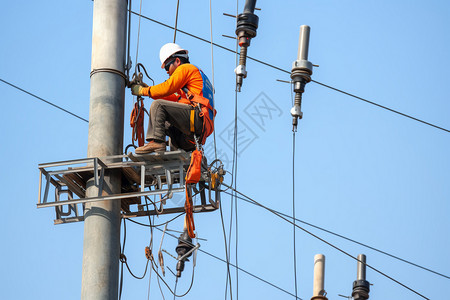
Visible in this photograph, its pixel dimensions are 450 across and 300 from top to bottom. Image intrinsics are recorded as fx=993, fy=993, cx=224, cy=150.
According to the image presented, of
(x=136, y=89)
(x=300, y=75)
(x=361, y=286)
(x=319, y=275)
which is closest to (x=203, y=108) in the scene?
(x=136, y=89)

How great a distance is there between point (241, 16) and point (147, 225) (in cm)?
296

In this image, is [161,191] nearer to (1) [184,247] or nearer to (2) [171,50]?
(2) [171,50]

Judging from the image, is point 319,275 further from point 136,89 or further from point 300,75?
point 136,89

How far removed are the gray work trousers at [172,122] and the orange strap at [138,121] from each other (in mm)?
451

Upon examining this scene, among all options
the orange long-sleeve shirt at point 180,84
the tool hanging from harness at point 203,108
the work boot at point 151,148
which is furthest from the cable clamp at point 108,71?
the work boot at point 151,148

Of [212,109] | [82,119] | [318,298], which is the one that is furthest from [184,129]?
[82,119]

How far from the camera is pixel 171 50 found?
12.3 metres

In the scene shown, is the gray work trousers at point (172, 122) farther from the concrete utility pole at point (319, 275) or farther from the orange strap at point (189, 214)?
the concrete utility pole at point (319, 275)

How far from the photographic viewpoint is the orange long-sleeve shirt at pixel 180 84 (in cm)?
1186

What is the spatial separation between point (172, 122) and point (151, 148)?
0.56 m

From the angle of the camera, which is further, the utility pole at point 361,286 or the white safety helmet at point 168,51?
the utility pole at point 361,286

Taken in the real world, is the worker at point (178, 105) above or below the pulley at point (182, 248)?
above

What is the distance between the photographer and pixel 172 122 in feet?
38.8

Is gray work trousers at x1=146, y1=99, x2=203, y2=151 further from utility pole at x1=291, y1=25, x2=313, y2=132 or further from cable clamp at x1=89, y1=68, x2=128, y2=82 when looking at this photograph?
utility pole at x1=291, y1=25, x2=313, y2=132
